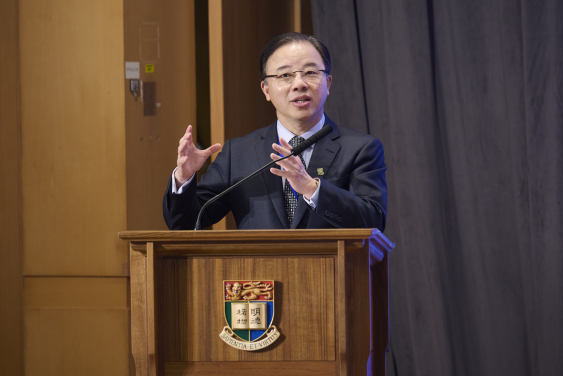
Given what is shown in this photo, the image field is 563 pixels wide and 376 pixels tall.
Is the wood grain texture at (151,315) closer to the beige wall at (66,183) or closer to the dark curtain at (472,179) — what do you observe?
the beige wall at (66,183)

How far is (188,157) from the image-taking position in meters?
1.45

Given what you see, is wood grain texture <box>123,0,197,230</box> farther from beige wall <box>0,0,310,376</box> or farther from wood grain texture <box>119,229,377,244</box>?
wood grain texture <box>119,229,377,244</box>

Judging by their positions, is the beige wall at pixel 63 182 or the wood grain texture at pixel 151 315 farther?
the beige wall at pixel 63 182

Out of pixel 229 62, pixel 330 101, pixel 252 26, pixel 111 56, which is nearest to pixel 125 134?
A: pixel 111 56

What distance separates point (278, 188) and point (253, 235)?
0.54 m

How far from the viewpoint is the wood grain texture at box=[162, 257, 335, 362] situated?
42.9 inches

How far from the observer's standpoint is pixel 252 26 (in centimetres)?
287

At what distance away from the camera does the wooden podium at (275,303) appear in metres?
1.09

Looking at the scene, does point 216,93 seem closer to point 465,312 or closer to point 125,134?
point 125,134

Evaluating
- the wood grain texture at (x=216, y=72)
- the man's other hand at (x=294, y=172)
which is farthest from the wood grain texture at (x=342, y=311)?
the wood grain texture at (x=216, y=72)

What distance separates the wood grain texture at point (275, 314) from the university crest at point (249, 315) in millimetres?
12

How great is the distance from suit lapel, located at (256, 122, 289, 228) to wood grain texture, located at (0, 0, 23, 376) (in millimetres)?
1317

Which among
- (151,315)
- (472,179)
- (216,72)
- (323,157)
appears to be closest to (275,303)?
(151,315)

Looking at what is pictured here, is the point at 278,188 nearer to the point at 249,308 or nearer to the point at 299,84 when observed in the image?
the point at 299,84
